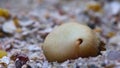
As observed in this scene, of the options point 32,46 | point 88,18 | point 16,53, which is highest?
point 88,18

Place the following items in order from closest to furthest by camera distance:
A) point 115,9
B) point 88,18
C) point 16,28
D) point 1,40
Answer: point 1,40, point 16,28, point 88,18, point 115,9

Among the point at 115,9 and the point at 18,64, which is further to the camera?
the point at 115,9

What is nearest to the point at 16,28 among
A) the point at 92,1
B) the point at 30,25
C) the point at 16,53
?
the point at 30,25

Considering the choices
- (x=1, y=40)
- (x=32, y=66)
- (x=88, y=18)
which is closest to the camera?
(x=32, y=66)

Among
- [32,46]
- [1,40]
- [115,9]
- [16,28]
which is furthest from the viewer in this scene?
[115,9]

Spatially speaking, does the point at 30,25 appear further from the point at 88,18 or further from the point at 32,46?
the point at 88,18

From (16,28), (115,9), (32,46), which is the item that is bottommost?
(32,46)

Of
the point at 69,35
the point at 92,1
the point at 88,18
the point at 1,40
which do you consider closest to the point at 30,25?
the point at 1,40

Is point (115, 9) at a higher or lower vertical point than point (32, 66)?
higher

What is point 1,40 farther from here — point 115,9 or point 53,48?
point 115,9
